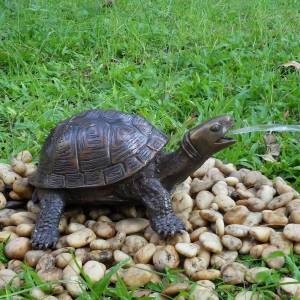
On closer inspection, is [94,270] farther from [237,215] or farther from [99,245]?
[237,215]

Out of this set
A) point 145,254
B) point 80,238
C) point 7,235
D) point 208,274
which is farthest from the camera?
point 7,235

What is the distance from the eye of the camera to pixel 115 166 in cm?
235

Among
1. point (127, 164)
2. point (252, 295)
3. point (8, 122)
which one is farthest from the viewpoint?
point (8, 122)

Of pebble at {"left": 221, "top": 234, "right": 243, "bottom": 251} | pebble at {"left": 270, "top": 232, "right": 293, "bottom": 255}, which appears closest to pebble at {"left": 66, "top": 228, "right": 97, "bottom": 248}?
pebble at {"left": 221, "top": 234, "right": 243, "bottom": 251}

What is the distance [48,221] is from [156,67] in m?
2.31

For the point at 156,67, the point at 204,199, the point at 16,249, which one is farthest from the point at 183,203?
the point at 156,67

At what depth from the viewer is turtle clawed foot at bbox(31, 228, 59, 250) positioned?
226 cm

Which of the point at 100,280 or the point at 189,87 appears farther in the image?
the point at 189,87

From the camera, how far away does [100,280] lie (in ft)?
6.41

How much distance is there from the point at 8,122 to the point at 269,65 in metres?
2.31

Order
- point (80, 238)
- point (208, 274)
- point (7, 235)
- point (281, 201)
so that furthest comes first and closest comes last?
point (281, 201) < point (7, 235) < point (80, 238) < point (208, 274)

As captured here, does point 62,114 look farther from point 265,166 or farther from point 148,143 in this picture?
point 265,166

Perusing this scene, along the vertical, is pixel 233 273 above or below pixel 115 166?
below

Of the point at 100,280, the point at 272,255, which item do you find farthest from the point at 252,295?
the point at 100,280
